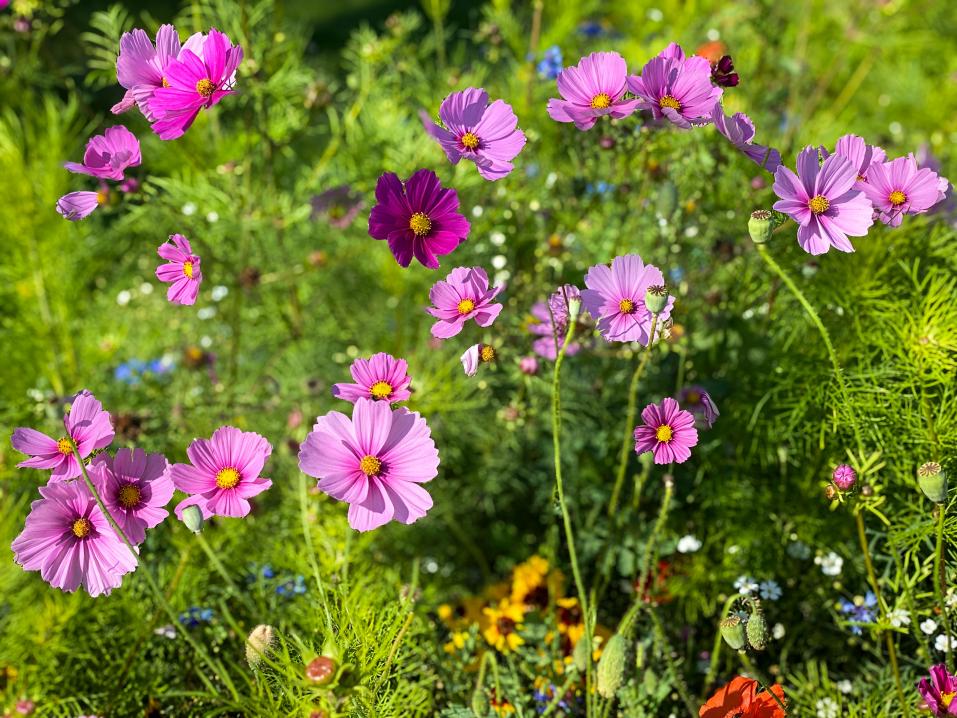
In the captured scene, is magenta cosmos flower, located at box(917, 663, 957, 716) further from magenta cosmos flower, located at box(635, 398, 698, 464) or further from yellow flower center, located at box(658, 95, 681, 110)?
yellow flower center, located at box(658, 95, 681, 110)

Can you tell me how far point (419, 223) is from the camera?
Result: 2.36ft

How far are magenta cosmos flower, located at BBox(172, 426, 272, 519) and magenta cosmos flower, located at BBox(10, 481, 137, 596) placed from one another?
65 millimetres

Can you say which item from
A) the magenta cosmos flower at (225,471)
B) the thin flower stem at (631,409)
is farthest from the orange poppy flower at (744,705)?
the magenta cosmos flower at (225,471)

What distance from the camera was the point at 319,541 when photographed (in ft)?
3.73

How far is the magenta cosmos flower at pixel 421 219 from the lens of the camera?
0.70 metres

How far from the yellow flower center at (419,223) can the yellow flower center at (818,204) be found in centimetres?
32

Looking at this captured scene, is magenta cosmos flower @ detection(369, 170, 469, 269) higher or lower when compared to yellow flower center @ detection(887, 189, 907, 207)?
higher

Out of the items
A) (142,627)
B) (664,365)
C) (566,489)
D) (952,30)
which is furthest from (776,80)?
(142,627)

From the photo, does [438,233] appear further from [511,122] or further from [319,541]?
[319,541]

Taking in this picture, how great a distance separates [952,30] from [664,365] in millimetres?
1827

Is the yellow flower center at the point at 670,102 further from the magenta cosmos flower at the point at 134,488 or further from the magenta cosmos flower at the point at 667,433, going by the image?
the magenta cosmos flower at the point at 134,488

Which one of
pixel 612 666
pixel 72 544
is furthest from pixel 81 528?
pixel 612 666

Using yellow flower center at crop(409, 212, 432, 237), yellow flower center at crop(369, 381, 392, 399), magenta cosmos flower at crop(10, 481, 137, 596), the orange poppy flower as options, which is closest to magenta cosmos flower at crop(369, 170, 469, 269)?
yellow flower center at crop(409, 212, 432, 237)

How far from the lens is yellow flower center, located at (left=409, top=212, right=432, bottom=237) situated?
0.72 m
